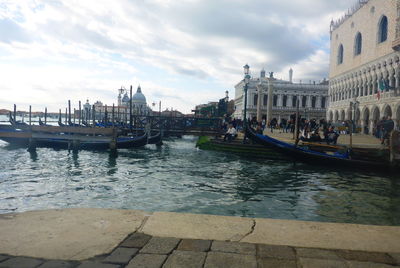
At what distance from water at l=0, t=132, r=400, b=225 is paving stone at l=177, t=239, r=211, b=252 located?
162 inches

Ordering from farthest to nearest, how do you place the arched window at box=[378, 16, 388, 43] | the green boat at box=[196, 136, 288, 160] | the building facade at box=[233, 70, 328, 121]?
the building facade at box=[233, 70, 328, 121], the arched window at box=[378, 16, 388, 43], the green boat at box=[196, 136, 288, 160]

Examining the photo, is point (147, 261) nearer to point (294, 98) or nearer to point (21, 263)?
point (21, 263)

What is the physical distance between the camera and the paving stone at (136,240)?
2.69 m

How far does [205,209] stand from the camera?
713cm

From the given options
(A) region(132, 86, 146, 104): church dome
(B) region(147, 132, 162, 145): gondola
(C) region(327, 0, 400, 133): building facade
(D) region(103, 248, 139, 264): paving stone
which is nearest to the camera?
(D) region(103, 248, 139, 264): paving stone

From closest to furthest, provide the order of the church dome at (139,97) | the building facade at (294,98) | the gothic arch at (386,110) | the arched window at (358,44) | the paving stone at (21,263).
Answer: the paving stone at (21,263) < the gothic arch at (386,110) < the arched window at (358,44) < the building facade at (294,98) < the church dome at (139,97)

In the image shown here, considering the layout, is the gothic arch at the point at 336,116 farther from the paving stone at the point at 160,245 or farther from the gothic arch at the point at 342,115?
the paving stone at the point at 160,245

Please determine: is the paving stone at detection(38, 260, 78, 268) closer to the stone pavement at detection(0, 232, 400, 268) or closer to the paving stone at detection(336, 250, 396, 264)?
the stone pavement at detection(0, 232, 400, 268)

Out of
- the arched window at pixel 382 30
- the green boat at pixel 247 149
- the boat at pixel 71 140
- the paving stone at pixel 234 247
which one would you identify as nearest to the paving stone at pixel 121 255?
the paving stone at pixel 234 247

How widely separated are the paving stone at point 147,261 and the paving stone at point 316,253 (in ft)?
3.48

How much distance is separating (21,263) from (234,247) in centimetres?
157

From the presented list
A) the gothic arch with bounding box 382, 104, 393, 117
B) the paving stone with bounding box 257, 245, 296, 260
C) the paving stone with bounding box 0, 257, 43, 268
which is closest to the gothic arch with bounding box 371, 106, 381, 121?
the gothic arch with bounding box 382, 104, 393, 117

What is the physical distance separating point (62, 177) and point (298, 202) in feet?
25.4

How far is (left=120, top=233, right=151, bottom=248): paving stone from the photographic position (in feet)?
8.83
